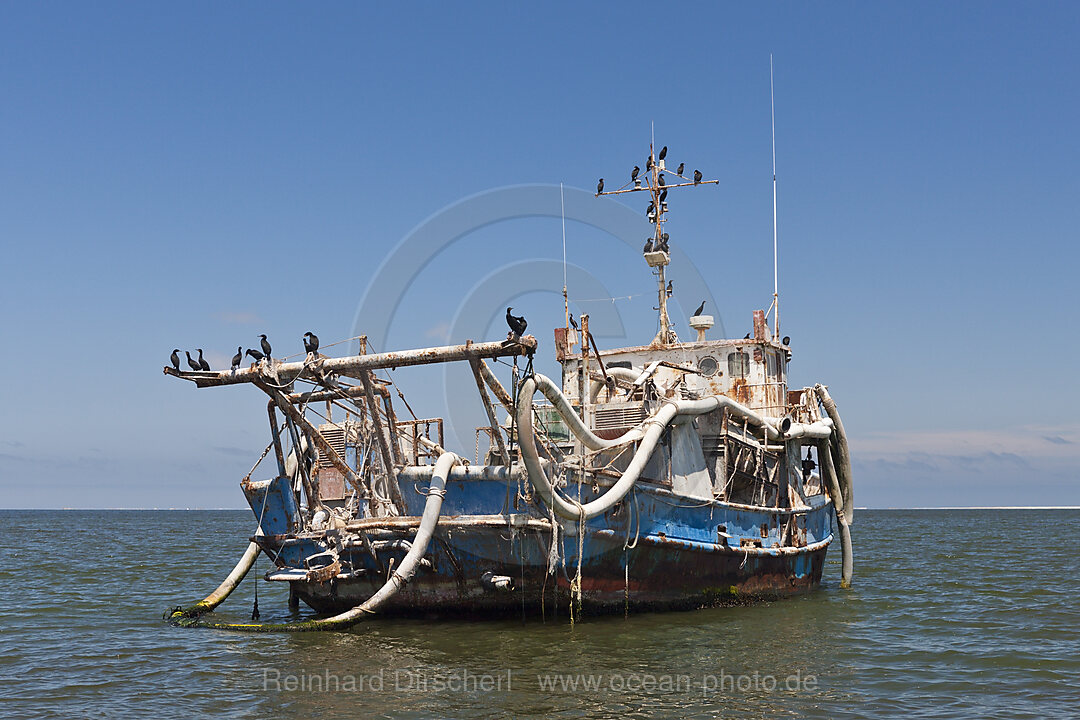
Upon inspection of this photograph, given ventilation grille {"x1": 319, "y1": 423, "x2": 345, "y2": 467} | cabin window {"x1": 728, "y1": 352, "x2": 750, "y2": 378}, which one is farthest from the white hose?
ventilation grille {"x1": 319, "y1": 423, "x2": 345, "y2": 467}

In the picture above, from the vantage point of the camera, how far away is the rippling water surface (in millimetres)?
13133

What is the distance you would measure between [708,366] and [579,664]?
35.3 ft

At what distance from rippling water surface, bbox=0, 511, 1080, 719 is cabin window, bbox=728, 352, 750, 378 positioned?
5476 millimetres

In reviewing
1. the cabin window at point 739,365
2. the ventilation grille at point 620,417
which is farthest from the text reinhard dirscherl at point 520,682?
the cabin window at point 739,365

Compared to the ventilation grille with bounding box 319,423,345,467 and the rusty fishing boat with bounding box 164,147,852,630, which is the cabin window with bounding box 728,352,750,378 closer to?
the rusty fishing boat with bounding box 164,147,852,630

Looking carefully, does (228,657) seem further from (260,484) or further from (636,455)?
(636,455)

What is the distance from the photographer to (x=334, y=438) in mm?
20406

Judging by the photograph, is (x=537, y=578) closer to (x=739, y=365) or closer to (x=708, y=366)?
(x=708, y=366)

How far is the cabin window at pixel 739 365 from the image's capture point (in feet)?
78.1

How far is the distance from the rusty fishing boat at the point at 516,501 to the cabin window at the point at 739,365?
1558 mm

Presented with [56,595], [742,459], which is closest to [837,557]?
[742,459]

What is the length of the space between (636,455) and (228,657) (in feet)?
25.2

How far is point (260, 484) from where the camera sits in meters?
20.0

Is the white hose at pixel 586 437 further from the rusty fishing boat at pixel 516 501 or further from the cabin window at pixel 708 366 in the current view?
the cabin window at pixel 708 366
